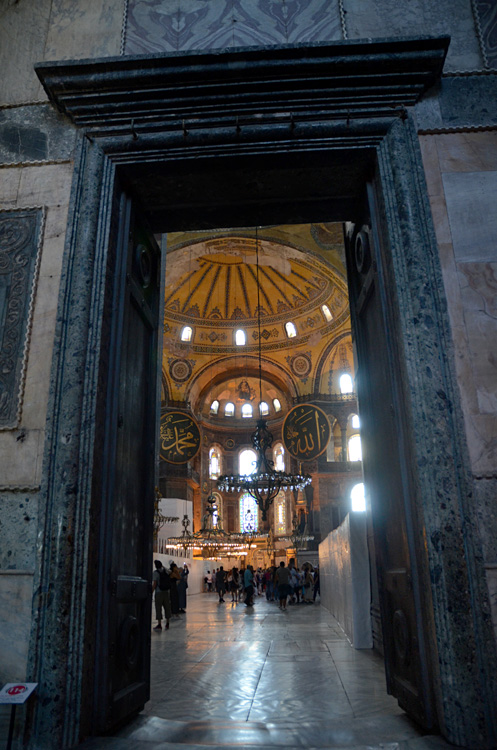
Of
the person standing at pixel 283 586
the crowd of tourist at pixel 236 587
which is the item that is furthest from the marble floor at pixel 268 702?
the person standing at pixel 283 586

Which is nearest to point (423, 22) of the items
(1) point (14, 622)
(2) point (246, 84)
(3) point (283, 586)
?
(2) point (246, 84)

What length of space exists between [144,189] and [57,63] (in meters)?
0.83

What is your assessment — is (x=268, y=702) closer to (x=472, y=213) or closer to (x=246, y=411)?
(x=472, y=213)

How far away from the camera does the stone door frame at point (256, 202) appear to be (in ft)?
7.64

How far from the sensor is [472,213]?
2.96 m

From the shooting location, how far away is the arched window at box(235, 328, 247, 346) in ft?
78.4

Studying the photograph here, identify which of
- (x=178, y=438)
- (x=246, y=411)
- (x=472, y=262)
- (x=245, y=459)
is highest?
(x=246, y=411)

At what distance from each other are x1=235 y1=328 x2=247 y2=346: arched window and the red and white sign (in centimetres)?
2178

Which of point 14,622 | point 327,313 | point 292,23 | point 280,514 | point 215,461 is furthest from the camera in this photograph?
point 215,461

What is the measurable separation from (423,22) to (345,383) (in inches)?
811

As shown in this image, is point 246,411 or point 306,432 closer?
point 306,432

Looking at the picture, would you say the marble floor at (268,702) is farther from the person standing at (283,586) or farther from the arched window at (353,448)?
the arched window at (353,448)

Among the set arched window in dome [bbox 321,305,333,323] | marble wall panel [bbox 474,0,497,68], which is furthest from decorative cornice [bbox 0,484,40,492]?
arched window in dome [bbox 321,305,333,323]

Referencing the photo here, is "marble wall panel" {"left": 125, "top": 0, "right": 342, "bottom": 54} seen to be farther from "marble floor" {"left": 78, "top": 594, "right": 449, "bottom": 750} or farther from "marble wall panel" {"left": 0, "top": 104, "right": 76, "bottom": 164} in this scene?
"marble floor" {"left": 78, "top": 594, "right": 449, "bottom": 750}
